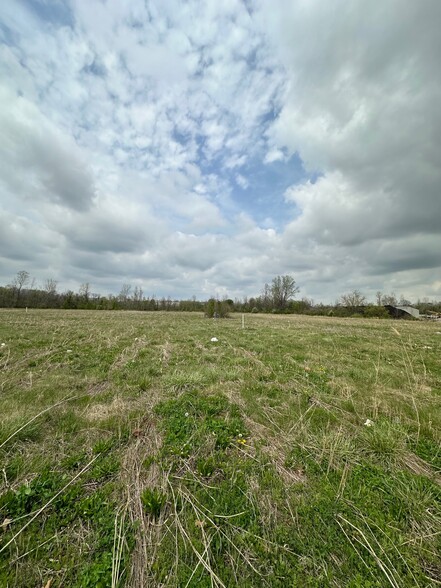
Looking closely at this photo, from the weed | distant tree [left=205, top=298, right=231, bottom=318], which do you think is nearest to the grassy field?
the weed

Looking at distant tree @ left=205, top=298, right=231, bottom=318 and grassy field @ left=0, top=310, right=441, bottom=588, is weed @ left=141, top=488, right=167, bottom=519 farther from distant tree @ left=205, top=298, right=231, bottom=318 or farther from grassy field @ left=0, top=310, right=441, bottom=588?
distant tree @ left=205, top=298, right=231, bottom=318

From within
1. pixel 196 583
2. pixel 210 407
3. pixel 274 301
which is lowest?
pixel 196 583

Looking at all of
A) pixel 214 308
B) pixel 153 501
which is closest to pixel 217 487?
pixel 153 501

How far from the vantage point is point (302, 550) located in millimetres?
1990

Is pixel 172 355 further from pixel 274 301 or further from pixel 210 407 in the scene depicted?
pixel 274 301

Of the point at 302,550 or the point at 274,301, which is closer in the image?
the point at 302,550

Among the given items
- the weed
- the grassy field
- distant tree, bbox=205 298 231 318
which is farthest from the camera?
distant tree, bbox=205 298 231 318

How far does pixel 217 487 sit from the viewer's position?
8.59 feet

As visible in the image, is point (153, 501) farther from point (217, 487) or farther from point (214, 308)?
point (214, 308)

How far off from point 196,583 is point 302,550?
916mm

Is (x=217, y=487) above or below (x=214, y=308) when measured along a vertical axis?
below

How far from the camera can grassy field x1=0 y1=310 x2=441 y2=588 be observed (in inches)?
73.6

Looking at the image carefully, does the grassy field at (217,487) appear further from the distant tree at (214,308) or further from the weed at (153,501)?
the distant tree at (214,308)

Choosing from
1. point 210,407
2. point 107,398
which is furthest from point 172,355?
point 210,407
